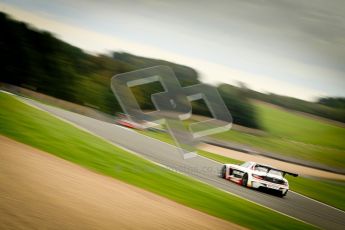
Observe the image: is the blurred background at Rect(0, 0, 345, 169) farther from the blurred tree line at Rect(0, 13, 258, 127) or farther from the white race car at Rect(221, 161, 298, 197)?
the white race car at Rect(221, 161, 298, 197)

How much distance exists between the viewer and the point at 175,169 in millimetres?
8711

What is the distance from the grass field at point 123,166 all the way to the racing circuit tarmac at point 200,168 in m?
0.30

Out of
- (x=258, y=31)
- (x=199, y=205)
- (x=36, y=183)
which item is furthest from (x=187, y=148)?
(x=36, y=183)

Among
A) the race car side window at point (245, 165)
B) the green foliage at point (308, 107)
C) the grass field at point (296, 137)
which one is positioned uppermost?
the green foliage at point (308, 107)

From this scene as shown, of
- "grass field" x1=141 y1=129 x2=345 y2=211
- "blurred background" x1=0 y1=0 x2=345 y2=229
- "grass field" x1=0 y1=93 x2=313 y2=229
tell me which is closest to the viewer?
"grass field" x1=0 y1=93 x2=313 y2=229

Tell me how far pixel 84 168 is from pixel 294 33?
6.11 meters

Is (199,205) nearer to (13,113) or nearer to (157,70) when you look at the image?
(157,70)

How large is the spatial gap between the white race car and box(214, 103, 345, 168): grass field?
0.83 metres

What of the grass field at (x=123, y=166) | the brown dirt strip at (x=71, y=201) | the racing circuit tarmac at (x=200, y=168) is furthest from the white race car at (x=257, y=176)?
the brown dirt strip at (x=71, y=201)

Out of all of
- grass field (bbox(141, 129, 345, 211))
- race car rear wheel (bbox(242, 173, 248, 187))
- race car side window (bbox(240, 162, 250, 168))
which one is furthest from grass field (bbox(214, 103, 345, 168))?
race car rear wheel (bbox(242, 173, 248, 187))

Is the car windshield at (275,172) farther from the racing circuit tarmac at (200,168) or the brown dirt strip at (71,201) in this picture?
the brown dirt strip at (71,201)

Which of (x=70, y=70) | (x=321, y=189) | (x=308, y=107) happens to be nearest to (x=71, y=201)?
(x=321, y=189)

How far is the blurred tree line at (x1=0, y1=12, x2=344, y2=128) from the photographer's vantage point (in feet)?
32.0

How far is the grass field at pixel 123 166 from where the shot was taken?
7398 mm
